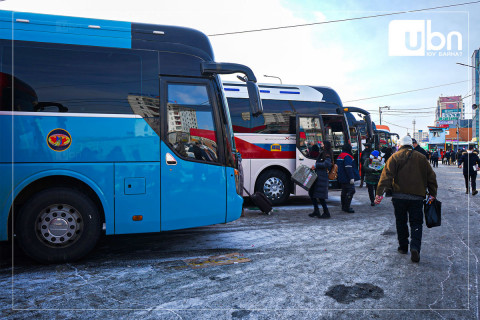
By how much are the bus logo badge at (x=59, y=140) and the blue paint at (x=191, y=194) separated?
4.18ft

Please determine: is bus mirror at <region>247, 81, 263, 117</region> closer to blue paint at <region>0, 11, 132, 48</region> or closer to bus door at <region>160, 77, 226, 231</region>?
bus door at <region>160, 77, 226, 231</region>

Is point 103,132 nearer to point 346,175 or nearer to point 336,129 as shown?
point 346,175

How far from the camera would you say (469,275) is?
4.54m

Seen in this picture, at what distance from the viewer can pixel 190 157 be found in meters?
5.43

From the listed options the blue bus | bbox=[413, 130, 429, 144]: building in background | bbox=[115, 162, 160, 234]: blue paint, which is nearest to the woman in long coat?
the blue bus

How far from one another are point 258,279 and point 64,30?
4.31 m

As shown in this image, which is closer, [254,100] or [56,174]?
[56,174]

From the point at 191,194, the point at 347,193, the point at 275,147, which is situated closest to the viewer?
the point at 191,194

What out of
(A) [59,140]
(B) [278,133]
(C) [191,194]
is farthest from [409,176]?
(B) [278,133]

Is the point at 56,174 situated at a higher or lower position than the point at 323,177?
higher

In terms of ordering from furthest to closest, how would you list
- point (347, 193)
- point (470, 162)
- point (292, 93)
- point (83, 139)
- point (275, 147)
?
point (470, 162) < point (292, 93) < point (275, 147) < point (347, 193) < point (83, 139)

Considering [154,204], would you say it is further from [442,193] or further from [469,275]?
[442,193]

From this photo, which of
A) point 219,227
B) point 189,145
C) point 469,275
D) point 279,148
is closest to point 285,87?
point 279,148

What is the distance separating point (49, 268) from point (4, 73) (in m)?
2.66
